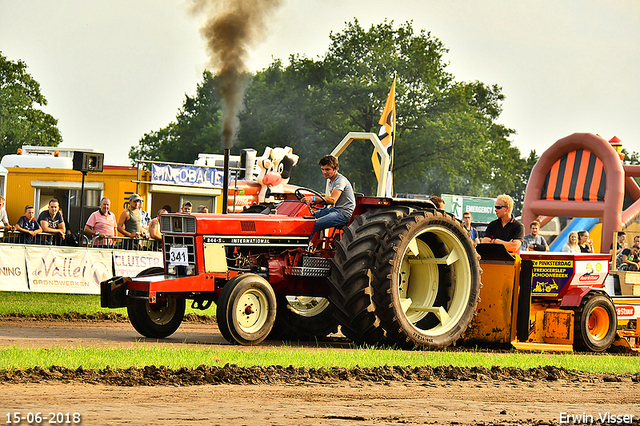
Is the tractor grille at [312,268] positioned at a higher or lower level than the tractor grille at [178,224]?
lower

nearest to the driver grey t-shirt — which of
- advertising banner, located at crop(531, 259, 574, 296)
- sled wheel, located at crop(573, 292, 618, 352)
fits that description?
advertising banner, located at crop(531, 259, 574, 296)

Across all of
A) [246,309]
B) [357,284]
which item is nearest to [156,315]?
[246,309]

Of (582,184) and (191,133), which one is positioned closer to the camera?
(582,184)

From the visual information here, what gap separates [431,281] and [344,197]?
64.3 inches

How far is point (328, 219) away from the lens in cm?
1011

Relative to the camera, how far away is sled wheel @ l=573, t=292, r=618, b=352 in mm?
10875

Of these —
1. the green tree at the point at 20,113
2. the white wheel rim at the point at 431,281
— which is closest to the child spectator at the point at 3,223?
the white wheel rim at the point at 431,281

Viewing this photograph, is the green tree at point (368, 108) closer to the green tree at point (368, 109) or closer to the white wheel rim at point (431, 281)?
the green tree at point (368, 109)

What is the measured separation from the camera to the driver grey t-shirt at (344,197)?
999 cm

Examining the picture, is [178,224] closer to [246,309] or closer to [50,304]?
[246,309]

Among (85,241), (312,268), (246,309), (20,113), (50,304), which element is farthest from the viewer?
(20,113)

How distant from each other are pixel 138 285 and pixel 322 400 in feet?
13.0

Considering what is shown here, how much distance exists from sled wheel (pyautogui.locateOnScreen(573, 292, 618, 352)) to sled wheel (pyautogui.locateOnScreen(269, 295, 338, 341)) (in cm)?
307

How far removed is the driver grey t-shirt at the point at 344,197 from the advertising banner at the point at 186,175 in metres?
11.2
